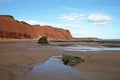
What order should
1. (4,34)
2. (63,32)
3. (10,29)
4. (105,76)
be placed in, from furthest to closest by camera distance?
(63,32) → (10,29) → (4,34) → (105,76)

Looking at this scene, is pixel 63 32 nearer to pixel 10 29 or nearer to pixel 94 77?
pixel 10 29

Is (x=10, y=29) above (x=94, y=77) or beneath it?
above

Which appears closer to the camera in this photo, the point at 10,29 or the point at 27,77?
the point at 27,77

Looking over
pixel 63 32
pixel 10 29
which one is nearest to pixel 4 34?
pixel 10 29

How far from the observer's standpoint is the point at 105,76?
768 cm

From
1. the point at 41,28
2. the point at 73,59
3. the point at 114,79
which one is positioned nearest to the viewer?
the point at 114,79

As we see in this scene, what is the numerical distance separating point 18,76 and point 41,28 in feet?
362

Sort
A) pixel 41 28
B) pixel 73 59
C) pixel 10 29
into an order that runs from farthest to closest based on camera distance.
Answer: pixel 41 28
pixel 10 29
pixel 73 59

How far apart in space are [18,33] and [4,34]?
10809mm

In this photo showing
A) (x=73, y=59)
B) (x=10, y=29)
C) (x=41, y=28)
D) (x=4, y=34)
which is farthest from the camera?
(x=41, y=28)

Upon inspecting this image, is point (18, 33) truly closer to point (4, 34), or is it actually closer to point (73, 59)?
point (4, 34)

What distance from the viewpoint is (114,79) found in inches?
284

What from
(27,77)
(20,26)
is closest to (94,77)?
(27,77)

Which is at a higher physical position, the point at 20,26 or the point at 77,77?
the point at 20,26
